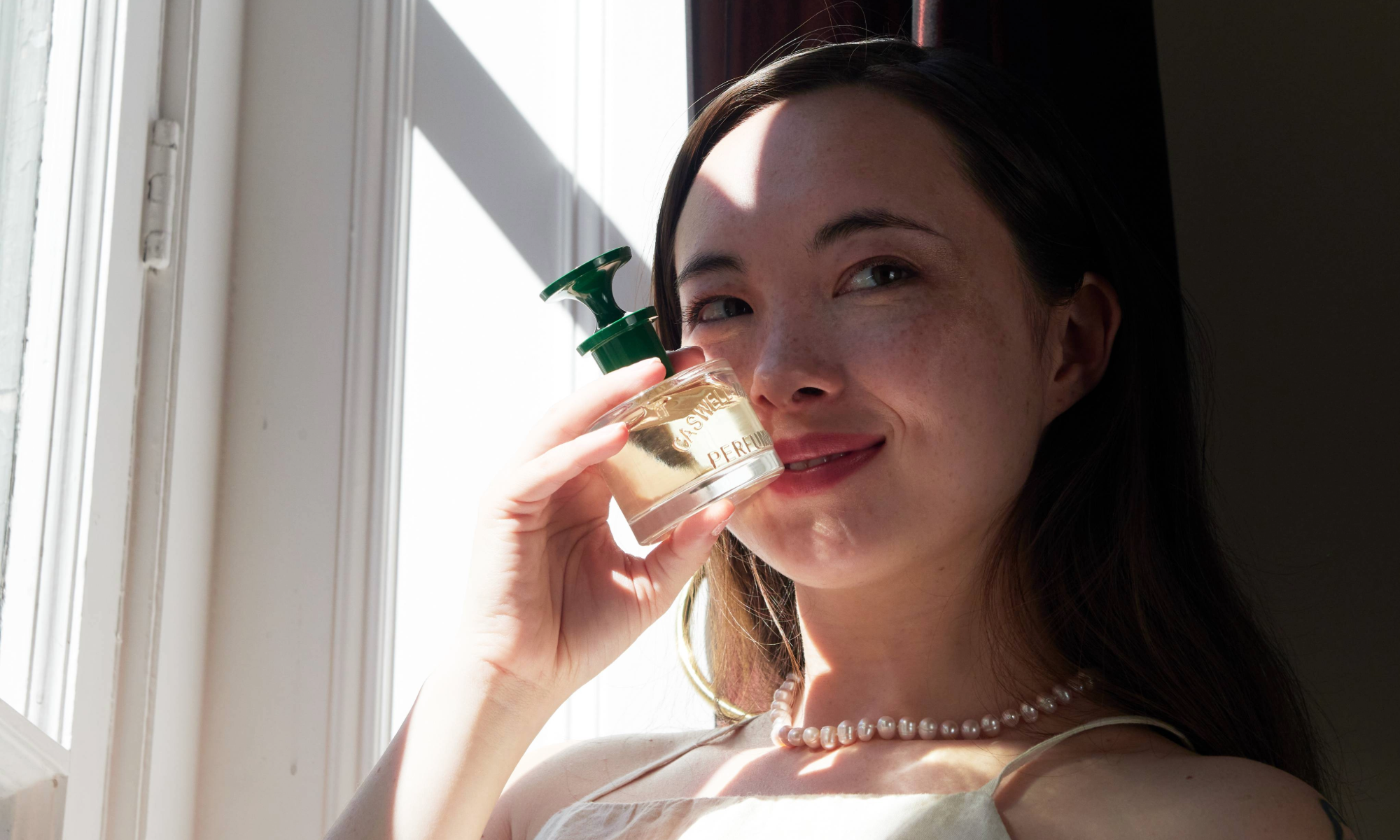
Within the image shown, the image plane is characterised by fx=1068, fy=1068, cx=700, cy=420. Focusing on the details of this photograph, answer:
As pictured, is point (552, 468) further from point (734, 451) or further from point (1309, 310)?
point (1309, 310)

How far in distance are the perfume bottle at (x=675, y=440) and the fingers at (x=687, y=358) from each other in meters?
0.11

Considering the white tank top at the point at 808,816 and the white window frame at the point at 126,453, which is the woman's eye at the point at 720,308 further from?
the white window frame at the point at 126,453

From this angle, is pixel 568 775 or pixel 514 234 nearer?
pixel 568 775

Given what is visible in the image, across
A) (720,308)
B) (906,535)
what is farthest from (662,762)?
(720,308)

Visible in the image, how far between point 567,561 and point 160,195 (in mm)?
686

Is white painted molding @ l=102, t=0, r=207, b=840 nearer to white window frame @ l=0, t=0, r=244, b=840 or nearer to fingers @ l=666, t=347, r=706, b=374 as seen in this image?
white window frame @ l=0, t=0, r=244, b=840

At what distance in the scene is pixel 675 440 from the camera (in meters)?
0.85

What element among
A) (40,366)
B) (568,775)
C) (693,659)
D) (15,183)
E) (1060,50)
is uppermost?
(1060,50)

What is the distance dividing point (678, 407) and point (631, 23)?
787mm

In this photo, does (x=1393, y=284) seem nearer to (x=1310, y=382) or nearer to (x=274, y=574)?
(x=1310, y=382)

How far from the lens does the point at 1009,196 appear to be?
1.04 m

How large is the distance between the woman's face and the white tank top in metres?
0.19

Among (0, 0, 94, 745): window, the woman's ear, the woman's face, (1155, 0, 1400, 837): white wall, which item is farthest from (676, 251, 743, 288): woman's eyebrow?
(1155, 0, 1400, 837): white wall

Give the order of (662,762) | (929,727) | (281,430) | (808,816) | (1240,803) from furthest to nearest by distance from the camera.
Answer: (281,430) < (662,762) < (929,727) < (808,816) < (1240,803)
